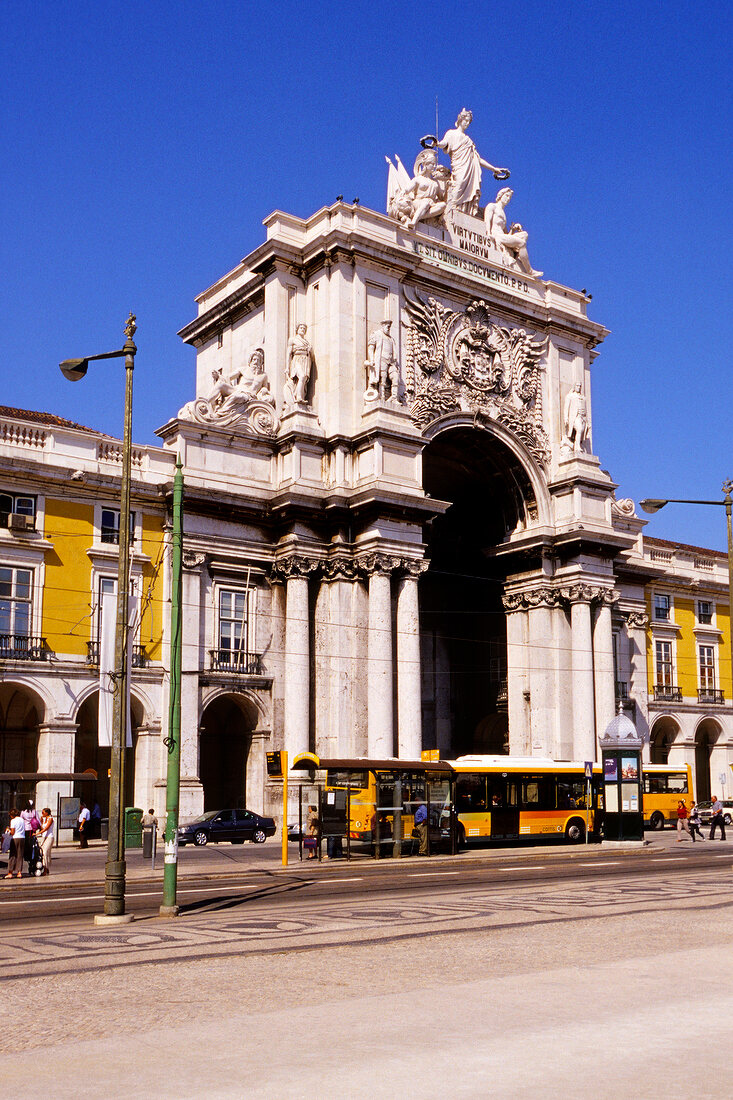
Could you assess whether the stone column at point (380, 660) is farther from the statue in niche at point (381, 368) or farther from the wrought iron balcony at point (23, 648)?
the wrought iron balcony at point (23, 648)

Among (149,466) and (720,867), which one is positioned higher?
(149,466)

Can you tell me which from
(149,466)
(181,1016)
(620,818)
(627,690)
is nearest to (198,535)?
(149,466)

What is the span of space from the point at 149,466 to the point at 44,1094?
38294mm

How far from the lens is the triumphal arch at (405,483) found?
4581 centimetres

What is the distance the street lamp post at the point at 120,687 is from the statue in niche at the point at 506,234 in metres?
38.9

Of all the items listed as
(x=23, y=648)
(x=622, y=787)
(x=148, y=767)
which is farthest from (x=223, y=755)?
(x=622, y=787)

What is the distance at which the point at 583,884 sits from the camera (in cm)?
2530

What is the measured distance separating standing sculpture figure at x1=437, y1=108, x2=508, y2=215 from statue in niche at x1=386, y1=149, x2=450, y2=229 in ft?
3.12

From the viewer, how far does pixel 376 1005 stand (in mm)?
10680

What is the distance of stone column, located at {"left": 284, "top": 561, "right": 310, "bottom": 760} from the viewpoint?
147 feet

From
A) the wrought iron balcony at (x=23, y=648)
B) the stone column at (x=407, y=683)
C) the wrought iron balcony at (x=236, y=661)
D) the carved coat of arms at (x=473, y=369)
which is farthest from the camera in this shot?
the carved coat of arms at (x=473, y=369)

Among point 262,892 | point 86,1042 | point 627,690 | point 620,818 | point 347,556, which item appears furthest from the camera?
point 627,690

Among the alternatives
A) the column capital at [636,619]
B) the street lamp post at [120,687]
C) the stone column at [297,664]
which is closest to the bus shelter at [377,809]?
the stone column at [297,664]

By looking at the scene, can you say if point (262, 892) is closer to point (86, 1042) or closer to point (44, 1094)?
point (86, 1042)
